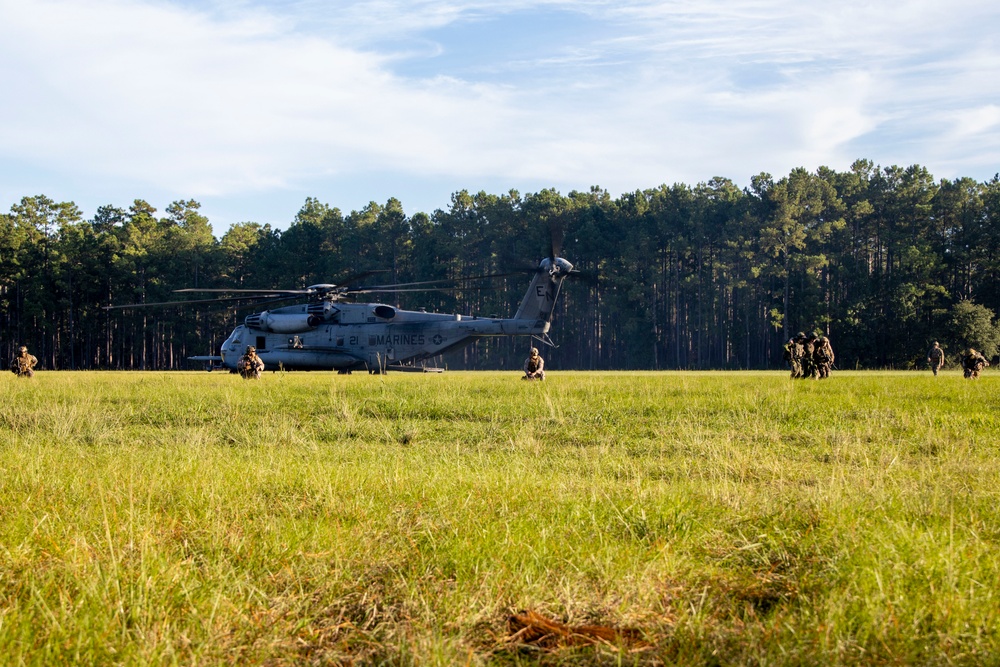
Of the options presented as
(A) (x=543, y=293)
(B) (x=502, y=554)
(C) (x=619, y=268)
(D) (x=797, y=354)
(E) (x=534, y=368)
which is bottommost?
(B) (x=502, y=554)

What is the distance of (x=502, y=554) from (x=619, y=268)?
3189 inches

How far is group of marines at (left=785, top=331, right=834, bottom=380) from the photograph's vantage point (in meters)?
22.7

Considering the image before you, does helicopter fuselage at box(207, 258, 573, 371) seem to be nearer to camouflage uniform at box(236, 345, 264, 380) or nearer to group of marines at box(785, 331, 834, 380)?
camouflage uniform at box(236, 345, 264, 380)

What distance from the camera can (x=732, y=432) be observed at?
10812mm

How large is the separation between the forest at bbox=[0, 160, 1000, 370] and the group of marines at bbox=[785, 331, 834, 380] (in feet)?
138

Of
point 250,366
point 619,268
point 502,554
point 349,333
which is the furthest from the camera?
point 619,268

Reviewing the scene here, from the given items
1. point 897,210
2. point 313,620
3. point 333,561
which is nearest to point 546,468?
point 333,561

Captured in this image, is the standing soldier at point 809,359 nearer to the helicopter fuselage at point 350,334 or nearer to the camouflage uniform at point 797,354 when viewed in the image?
the camouflage uniform at point 797,354

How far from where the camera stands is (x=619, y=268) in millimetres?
84562

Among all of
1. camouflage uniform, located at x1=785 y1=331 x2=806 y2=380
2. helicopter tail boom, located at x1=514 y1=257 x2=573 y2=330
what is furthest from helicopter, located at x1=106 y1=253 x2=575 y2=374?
camouflage uniform, located at x1=785 y1=331 x2=806 y2=380

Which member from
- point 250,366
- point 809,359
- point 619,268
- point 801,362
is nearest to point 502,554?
point 250,366

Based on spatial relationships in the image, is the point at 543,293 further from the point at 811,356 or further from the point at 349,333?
the point at 811,356

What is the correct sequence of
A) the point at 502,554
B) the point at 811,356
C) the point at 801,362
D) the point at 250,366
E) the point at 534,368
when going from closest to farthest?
the point at 502,554
the point at 534,368
the point at 811,356
the point at 250,366
the point at 801,362

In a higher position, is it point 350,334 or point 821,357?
point 350,334
